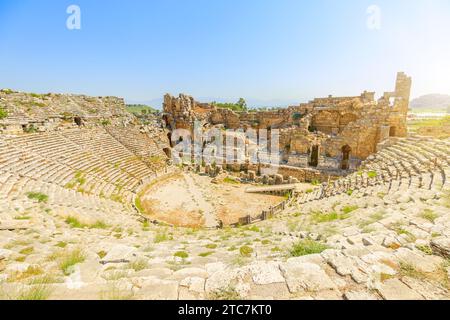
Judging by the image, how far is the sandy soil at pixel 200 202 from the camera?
11.8 m

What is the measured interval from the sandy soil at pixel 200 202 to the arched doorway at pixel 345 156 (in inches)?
293

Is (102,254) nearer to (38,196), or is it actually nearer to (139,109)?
(38,196)

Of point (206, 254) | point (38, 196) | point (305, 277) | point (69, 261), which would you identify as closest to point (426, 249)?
point (305, 277)

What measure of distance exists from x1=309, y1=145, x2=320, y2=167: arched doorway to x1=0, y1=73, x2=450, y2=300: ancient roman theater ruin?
127 mm

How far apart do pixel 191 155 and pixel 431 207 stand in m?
20.2

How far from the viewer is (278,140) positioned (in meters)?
21.8

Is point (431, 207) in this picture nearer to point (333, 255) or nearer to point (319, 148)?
point (333, 255)

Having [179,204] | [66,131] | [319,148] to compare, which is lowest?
[179,204]

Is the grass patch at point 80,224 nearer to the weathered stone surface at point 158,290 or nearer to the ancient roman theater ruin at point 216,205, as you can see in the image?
the ancient roman theater ruin at point 216,205

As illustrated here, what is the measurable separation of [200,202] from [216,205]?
1083 mm

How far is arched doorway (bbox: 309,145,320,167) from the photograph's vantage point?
19203mm

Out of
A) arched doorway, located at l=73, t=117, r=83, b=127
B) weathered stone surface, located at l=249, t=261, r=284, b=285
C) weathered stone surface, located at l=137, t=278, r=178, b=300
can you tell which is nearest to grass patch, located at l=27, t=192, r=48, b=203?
weathered stone surface, located at l=137, t=278, r=178, b=300

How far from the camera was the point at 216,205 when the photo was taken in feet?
43.8
